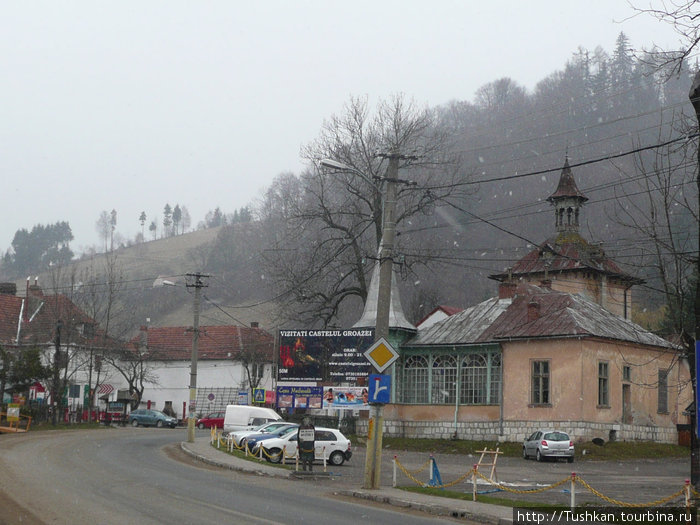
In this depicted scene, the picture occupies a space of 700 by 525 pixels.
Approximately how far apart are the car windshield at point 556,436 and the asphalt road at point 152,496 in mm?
15440

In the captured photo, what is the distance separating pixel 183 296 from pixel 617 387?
411 feet

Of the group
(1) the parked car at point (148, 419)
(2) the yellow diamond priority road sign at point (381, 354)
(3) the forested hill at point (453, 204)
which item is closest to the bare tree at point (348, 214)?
(3) the forested hill at point (453, 204)

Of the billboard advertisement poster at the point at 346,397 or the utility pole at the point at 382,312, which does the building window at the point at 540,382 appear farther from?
the utility pole at the point at 382,312

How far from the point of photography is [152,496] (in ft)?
60.6

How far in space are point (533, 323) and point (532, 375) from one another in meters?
2.54

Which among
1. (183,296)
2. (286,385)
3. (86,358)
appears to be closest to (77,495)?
(286,385)

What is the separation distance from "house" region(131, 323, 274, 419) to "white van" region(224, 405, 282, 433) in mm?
26348

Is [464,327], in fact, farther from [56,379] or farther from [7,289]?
[7,289]

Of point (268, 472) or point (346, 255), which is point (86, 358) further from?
point (268, 472)

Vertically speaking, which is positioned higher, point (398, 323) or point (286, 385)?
point (398, 323)

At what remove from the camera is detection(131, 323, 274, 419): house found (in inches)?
2970

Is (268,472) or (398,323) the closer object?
(268,472)

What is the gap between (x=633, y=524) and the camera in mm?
15445

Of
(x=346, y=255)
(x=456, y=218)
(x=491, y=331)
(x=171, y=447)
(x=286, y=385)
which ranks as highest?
(x=456, y=218)
